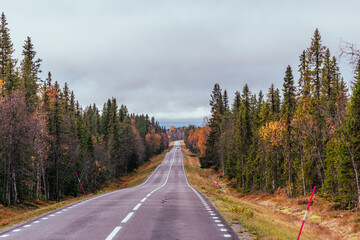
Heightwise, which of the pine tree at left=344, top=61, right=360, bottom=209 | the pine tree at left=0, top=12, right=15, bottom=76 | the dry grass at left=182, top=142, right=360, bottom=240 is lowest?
the dry grass at left=182, top=142, right=360, bottom=240

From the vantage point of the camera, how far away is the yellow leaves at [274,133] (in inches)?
1486

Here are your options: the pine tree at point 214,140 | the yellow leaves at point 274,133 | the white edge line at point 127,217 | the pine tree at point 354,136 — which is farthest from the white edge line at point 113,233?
the pine tree at point 214,140

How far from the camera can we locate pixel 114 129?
7162cm

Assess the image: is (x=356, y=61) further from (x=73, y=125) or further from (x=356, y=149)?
(x=73, y=125)

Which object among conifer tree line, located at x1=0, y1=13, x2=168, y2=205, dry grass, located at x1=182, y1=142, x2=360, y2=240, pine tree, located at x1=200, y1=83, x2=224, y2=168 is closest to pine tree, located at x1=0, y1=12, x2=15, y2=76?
conifer tree line, located at x1=0, y1=13, x2=168, y2=205

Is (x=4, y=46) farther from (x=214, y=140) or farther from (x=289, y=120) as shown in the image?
(x=214, y=140)

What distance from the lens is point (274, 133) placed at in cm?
3925

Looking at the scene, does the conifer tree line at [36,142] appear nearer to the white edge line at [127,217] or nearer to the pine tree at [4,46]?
the pine tree at [4,46]

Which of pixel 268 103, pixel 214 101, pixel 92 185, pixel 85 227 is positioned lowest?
pixel 92 185

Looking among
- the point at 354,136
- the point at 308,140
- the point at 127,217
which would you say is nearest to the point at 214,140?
the point at 308,140

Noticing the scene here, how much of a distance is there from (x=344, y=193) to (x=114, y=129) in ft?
190

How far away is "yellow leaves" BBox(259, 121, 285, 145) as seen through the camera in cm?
3774

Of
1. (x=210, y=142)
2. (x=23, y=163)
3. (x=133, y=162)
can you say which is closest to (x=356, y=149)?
(x=23, y=163)

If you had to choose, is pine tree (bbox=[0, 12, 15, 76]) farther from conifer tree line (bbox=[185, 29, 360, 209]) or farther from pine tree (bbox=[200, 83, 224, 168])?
pine tree (bbox=[200, 83, 224, 168])
